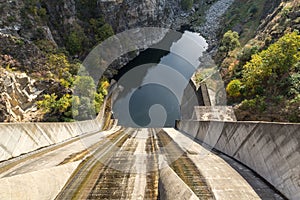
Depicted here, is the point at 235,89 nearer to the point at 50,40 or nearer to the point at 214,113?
the point at 214,113

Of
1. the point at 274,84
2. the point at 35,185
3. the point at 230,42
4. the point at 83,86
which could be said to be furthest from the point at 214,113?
the point at 230,42

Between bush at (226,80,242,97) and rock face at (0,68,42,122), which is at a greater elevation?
bush at (226,80,242,97)

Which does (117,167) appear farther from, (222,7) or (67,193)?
(222,7)

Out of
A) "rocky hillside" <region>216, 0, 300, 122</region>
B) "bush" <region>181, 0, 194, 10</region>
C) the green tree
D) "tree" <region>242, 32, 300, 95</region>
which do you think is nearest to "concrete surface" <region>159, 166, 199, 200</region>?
"rocky hillside" <region>216, 0, 300, 122</region>

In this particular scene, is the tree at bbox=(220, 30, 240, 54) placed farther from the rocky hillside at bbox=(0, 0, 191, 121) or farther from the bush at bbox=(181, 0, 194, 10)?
the bush at bbox=(181, 0, 194, 10)

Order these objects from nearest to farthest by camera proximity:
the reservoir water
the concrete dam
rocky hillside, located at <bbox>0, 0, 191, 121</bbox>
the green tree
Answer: the concrete dam < rocky hillside, located at <bbox>0, 0, 191, 121</bbox> < the green tree < the reservoir water

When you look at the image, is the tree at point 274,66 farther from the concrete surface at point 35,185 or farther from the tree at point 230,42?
the concrete surface at point 35,185
